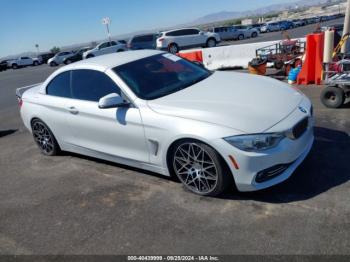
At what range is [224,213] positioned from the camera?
12.0 feet

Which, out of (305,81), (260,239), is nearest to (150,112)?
(260,239)

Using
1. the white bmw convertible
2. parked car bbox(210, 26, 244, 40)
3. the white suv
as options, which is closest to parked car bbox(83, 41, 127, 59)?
the white suv

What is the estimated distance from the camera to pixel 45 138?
19.4 feet

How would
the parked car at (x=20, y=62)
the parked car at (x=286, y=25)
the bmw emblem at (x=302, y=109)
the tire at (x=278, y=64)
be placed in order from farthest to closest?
the parked car at (x=286, y=25)
the parked car at (x=20, y=62)
the tire at (x=278, y=64)
the bmw emblem at (x=302, y=109)

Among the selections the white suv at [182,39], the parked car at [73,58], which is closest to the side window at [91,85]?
the white suv at [182,39]

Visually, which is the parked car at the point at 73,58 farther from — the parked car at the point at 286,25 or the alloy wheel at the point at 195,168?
the alloy wheel at the point at 195,168

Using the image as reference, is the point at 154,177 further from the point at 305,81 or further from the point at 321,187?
the point at 305,81

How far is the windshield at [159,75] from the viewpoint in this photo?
4445 mm

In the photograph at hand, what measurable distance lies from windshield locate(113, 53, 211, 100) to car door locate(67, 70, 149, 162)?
9.1 inches

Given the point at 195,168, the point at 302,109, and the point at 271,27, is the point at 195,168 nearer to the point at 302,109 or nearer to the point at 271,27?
the point at 302,109

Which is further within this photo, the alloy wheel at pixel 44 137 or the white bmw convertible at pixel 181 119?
the alloy wheel at pixel 44 137

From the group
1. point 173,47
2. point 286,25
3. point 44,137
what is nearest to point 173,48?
point 173,47

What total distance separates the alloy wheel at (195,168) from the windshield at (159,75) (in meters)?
0.86

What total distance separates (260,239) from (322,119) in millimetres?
3527
